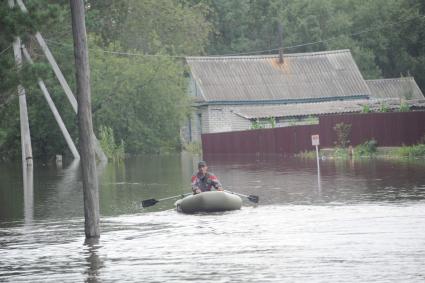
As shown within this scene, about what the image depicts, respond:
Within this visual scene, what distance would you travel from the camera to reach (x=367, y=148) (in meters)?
54.5

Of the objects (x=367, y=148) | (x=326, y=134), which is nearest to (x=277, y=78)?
(x=326, y=134)

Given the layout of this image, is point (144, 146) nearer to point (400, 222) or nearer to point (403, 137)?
point (403, 137)

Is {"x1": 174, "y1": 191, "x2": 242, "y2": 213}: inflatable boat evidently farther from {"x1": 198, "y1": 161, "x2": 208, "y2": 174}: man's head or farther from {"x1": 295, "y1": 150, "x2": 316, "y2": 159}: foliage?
{"x1": 295, "y1": 150, "x2": 316, "y2": 159}: foliage

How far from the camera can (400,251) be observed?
18469mm

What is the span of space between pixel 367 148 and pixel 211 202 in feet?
90.2

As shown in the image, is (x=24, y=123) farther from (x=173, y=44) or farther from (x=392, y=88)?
(x=173, y=44)

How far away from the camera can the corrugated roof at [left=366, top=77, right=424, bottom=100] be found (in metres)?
86.8

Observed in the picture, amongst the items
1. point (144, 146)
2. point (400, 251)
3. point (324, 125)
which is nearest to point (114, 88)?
point (144, 146)

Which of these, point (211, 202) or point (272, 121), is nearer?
point (211, 202)

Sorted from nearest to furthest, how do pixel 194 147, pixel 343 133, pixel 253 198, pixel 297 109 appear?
pixel 253 198, pixel 343 133, pixel 297 109, pixel 194 147

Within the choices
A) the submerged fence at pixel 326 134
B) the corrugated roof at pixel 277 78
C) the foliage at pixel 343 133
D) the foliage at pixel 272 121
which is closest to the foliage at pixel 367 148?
the submerged fence at pixel 326 134

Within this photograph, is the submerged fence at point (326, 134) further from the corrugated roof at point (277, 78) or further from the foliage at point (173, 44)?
the corrugated roof at point (277, 78)

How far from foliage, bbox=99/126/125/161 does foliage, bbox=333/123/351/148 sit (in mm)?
18627

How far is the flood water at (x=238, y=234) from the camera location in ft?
56.0
